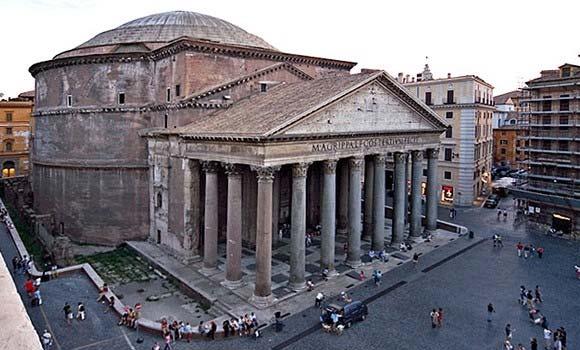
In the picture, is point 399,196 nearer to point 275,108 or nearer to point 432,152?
point 432,152

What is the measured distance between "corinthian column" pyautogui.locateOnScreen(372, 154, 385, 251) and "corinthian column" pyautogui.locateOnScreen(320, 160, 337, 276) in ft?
13.4

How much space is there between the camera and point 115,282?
2239cm

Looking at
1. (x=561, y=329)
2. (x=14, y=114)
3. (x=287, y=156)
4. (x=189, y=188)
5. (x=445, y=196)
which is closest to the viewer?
(x=561, y=329)

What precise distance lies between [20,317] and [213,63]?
2366cm

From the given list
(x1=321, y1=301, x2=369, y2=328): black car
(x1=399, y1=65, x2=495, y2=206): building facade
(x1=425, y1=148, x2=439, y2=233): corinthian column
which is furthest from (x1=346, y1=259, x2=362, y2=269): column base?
(x1=399, y1=65, x2=495, y2=206): building facade

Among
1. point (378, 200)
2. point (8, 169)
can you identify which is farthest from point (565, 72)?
point (8, 169)

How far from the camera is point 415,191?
92.0ft

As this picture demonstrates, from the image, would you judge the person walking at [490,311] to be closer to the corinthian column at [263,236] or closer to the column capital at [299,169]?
the corinthian column at [263,236]

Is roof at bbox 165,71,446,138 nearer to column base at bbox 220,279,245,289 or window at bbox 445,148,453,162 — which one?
column base at bbox 220,279,245,289

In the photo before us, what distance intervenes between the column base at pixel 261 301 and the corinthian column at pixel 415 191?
12758mm

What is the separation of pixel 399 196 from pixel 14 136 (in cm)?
4708

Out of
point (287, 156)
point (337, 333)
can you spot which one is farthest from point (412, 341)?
point (287, 156)

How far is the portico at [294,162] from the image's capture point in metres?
19.0

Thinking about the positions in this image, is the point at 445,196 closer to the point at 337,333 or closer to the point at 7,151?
the point at 337,333
